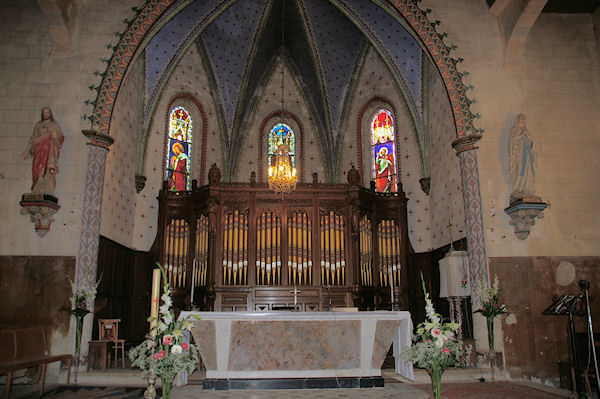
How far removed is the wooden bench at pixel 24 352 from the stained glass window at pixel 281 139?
954 cm

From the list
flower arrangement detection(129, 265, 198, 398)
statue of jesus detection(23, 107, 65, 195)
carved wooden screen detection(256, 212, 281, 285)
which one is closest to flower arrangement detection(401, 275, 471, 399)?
flower arrangement detection(129, 265, 198, 398)

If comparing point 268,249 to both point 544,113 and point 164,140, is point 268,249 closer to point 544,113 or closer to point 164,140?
point 164,140

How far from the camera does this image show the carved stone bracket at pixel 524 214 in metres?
10.1

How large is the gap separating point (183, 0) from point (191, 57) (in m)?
4.50

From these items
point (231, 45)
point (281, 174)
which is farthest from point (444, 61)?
point (231, 45)

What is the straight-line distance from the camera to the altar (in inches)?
310

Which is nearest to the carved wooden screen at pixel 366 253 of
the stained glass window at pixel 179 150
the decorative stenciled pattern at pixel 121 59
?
the stained glass window at pixel 179 150

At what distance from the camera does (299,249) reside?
13.7 m

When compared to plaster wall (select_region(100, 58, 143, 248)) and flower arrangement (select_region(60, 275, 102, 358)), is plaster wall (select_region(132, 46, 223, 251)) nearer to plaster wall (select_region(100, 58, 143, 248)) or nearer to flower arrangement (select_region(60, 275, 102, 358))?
plaster wall (select_region(100, 58, 143, 248))

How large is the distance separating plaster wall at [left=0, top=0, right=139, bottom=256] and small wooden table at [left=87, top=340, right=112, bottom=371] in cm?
190

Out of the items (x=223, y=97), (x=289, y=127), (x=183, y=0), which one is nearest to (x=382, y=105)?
(x=289, y=127)

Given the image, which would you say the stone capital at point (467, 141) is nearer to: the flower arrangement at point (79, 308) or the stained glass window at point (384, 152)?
the stained glass window at point (384, 152)

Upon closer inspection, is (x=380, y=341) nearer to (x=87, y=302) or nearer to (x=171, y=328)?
(x=171, y=328)

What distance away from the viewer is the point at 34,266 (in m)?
10.1
